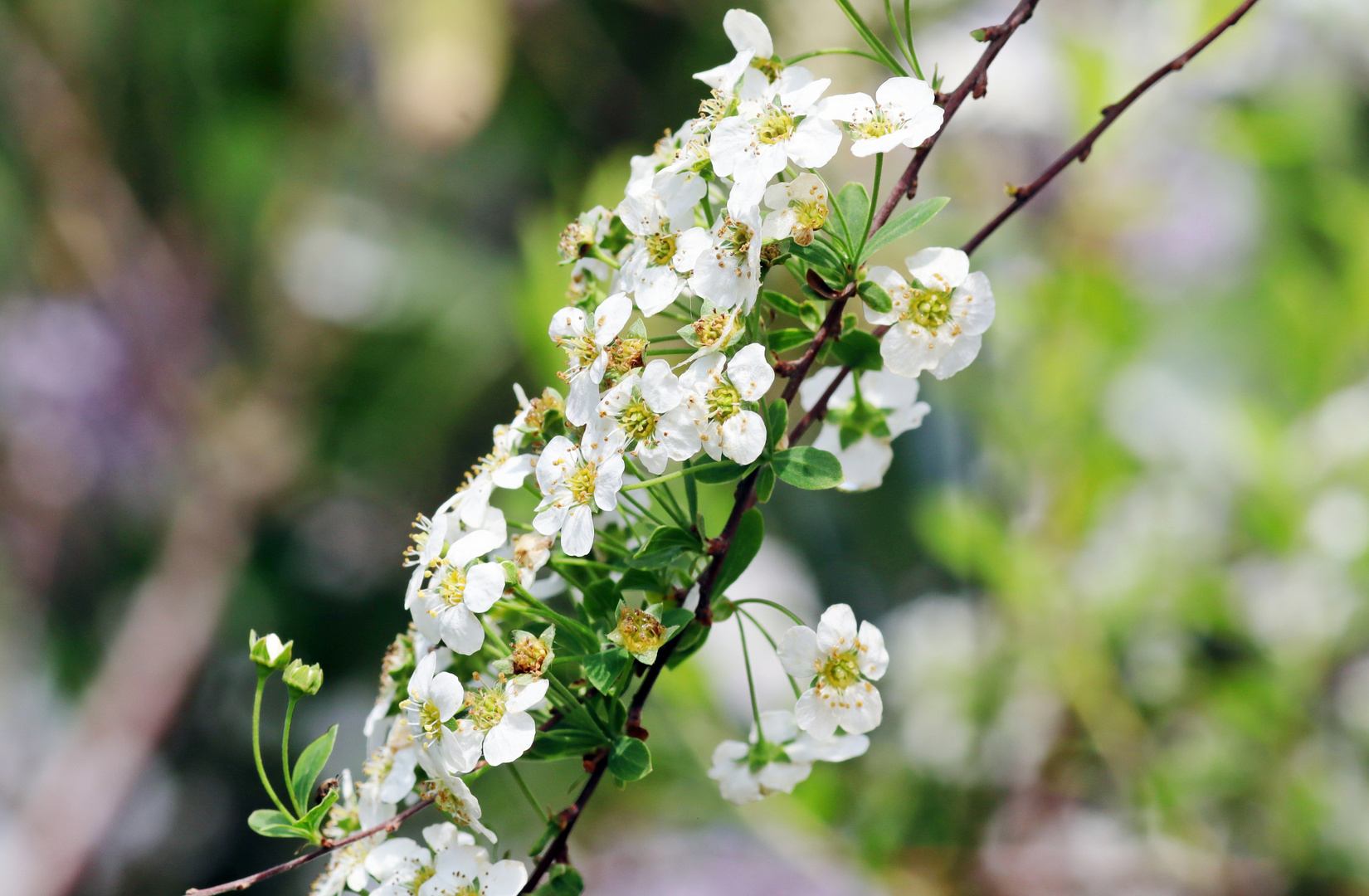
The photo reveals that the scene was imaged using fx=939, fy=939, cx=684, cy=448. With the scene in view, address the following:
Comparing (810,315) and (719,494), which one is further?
(719,494)

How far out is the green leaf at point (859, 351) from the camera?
26 cm

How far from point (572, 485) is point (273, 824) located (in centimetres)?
13

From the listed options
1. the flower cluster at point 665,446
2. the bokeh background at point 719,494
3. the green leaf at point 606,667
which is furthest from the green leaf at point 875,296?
the bokeh background at point 719,494

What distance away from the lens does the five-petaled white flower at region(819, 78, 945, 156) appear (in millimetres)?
228

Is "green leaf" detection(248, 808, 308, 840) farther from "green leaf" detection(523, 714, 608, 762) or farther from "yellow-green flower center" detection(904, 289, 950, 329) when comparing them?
"yellow-green flower center" detection(904, 289, 950, 329)

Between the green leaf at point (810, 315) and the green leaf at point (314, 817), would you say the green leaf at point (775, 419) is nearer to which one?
the green leaf at point (810, 315)

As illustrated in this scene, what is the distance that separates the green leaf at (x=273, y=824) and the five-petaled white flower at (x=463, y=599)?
0.07 metres

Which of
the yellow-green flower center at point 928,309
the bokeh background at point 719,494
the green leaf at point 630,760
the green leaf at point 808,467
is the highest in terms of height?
the bokeh background at point 719,494

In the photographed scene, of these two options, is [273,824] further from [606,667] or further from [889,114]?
[889,114]

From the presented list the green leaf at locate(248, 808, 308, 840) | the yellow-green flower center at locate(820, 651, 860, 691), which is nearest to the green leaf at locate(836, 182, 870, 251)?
the yellow-green flower center at locate(820, 651, 860, 691)

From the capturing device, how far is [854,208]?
251 millimetres

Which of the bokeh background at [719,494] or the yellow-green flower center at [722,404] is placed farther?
the bokeh background at [719,494]

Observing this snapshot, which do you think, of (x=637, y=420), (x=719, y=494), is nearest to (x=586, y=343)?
(x=637, y=420)

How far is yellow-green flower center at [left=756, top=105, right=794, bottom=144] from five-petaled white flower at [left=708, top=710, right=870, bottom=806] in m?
0.17
